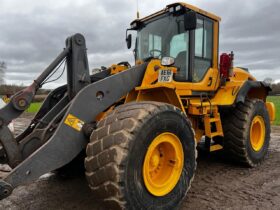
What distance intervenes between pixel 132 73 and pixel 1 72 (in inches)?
1656

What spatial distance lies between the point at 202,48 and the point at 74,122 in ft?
9.28

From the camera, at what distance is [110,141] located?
10.1 feet

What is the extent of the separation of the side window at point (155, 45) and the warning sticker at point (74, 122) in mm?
2179

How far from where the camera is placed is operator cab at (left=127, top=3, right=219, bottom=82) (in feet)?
16.1

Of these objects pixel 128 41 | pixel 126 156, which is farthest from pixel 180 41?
pixel 126 156

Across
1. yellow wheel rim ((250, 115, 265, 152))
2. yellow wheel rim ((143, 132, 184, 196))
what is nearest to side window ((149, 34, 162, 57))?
yellow wheel rim ((143, 132, 184, 196))

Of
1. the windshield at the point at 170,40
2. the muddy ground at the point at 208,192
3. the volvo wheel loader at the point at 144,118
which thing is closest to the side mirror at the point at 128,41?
the volvo wheel loader at the point at 144,118

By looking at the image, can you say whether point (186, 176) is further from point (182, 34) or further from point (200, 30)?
point (200, 30)

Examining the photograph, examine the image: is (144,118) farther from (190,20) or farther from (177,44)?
(177,44)

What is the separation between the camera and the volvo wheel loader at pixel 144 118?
3.09m

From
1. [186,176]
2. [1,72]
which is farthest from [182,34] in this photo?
[1,72]

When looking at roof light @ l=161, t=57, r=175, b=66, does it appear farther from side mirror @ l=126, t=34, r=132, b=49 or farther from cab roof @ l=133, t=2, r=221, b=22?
side mirror @ l=126, t=34, r=132, b=49

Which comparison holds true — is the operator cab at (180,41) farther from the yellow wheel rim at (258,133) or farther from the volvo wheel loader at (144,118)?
the yellow wheel rim at (258,133)

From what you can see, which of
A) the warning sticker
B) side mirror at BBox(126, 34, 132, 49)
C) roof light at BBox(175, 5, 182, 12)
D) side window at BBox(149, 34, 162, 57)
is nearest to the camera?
the warning sticker
